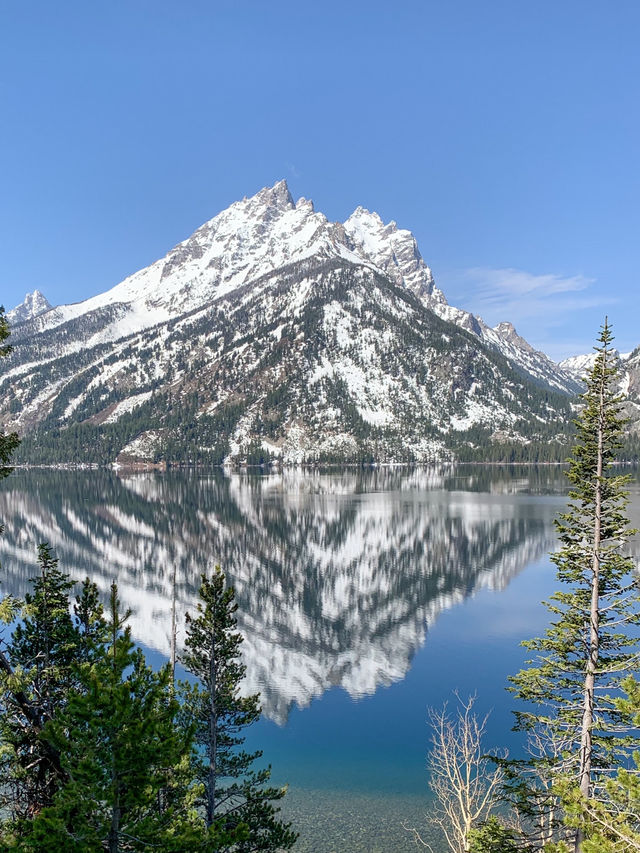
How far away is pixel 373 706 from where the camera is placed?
53188 millimetres

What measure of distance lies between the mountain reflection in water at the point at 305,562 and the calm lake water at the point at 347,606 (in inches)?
14.1

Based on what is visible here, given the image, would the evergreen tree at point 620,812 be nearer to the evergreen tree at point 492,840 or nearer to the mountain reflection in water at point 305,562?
the evergreen tree at point 492,840

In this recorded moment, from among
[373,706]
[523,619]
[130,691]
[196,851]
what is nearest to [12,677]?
[130,691]

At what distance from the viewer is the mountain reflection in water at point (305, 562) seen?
65938 millimetres

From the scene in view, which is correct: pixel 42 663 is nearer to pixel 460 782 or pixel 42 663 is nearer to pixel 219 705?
pixel 219 705

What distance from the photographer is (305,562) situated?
106 m

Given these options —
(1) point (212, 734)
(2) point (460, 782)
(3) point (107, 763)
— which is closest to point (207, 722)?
(1) point (212, 734)

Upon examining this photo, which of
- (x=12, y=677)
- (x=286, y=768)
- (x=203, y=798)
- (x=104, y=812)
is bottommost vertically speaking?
(x=286, y=768)

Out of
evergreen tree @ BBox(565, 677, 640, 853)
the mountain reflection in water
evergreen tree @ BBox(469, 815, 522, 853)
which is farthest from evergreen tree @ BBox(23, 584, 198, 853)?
the mountain reflection in water

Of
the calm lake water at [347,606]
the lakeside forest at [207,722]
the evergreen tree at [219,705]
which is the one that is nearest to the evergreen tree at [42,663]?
the lakeside forest at [207,722]

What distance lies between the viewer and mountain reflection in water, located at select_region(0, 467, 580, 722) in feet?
216

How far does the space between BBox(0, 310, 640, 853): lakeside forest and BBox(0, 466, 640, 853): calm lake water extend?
6.05m

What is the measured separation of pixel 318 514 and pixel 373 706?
332 ft

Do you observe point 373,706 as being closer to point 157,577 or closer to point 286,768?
point 286,768
